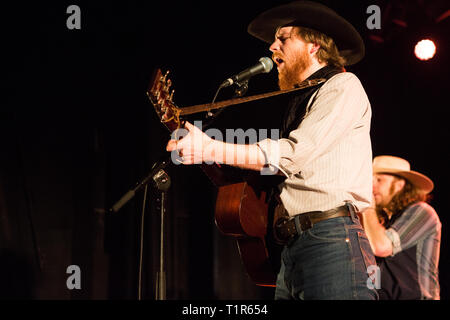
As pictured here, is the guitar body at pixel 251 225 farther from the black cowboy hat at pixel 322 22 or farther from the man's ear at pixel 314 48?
the black cowboy hat at pixel 322 22

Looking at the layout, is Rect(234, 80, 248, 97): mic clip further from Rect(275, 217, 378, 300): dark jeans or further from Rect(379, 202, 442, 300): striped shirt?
Rect(379, 202, 442, 300): striped shirt

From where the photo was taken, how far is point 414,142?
466 centimetres

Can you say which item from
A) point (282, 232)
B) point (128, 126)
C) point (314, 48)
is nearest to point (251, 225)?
point (282, 232)

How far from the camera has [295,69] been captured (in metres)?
2.28

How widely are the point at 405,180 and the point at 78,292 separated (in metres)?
3.15

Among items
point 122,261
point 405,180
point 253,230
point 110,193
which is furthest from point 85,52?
point 405,180

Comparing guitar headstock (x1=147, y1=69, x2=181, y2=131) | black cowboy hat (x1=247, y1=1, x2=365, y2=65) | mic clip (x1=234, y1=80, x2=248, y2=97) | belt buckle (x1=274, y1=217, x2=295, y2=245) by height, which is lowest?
belt buckle (x1=274, y1=217, x2=295, y2=245)

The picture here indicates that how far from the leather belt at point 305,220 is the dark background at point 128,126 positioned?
2680 mm

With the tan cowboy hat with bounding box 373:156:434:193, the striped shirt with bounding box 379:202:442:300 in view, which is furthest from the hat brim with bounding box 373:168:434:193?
the striped shirt with bounding box 379:202:442:300

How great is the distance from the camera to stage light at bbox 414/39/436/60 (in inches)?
169

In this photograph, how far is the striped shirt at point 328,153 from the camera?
1.73m

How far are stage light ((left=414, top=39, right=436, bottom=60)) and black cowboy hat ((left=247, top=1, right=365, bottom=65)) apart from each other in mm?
2104

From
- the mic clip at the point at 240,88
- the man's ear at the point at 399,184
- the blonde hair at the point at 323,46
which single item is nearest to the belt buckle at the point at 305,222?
the mic clip at the point at 240,88

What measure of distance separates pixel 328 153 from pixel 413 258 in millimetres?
2124
